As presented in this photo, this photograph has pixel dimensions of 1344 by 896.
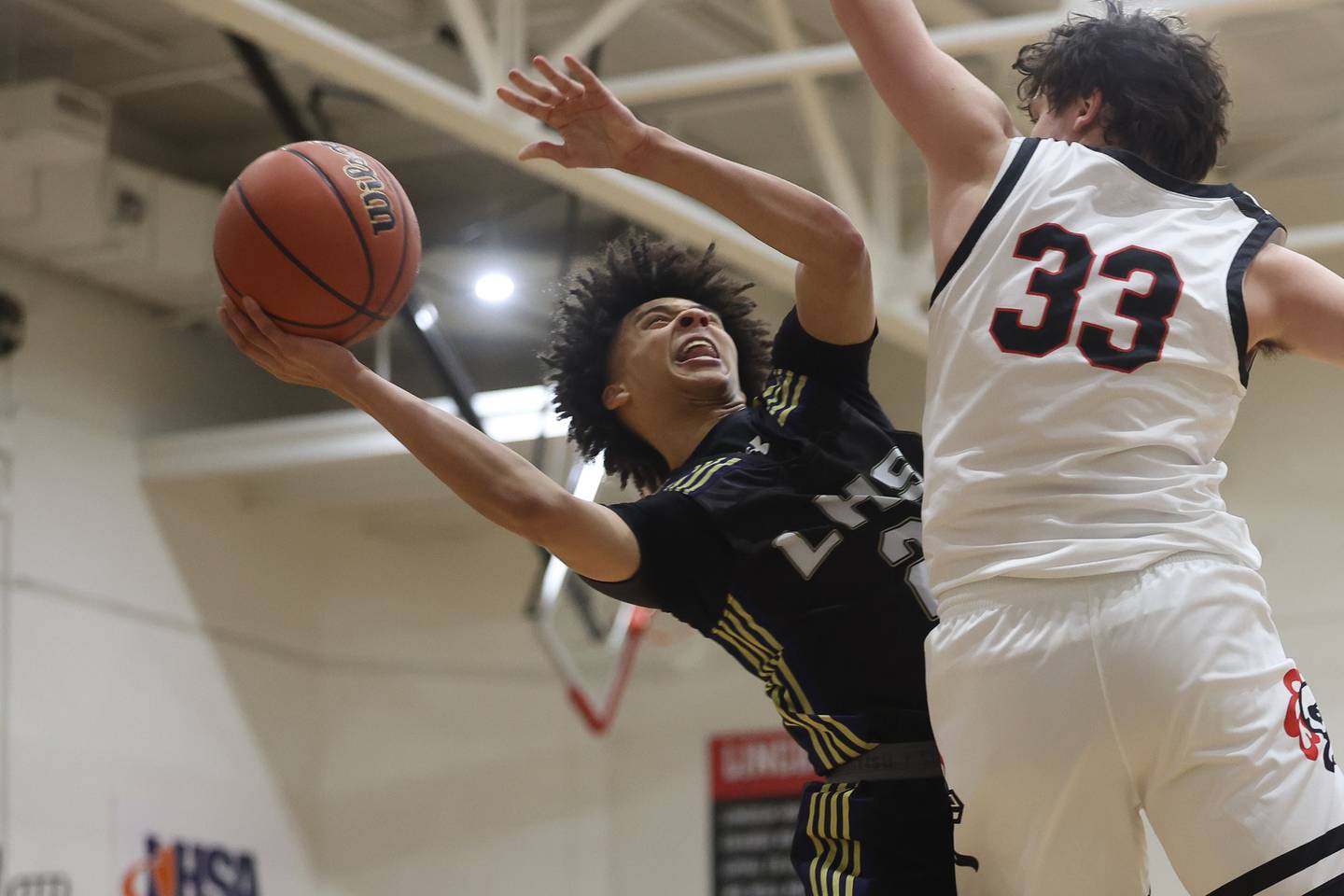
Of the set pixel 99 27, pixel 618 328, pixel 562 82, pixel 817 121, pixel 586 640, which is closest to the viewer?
pixel 562 82

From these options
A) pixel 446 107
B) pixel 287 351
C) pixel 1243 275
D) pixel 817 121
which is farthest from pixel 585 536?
pixel 817 121

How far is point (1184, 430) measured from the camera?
229cm

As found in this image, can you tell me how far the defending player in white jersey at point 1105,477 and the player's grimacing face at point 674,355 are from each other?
29.5 inches

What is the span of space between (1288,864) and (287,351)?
1.56 meters

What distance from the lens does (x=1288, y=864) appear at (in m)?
2.12

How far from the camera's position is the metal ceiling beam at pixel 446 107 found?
609 cm

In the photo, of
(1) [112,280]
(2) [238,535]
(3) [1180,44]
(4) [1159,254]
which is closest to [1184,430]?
(4) [1159,254]

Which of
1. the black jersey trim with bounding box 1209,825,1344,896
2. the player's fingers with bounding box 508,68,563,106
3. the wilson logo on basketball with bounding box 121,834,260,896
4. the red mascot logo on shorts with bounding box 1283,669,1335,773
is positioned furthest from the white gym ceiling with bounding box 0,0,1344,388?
the black jersey trim with bounding box 1209,825,1344,896

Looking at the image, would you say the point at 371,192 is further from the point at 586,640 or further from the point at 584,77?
the point at 586,640

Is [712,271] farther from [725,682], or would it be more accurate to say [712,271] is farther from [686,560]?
[725,682]

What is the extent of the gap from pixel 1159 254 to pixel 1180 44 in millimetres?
329

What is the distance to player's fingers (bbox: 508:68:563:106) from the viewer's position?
9.01 feet

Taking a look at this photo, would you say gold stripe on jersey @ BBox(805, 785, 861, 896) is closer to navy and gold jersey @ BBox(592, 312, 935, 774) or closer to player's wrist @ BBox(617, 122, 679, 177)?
navy and gold jersey @ BBox(592, 312, 935, 774)

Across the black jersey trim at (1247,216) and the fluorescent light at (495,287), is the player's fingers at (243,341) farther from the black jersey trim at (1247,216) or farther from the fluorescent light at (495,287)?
the fluorescent light at (495,287)
